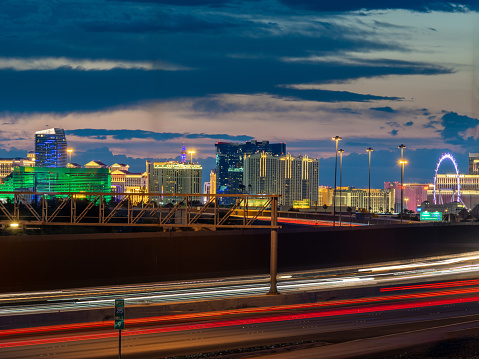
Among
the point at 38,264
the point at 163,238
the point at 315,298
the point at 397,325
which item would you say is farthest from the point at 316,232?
the point at 397,325

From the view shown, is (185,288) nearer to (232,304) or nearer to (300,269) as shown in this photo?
(232,304)

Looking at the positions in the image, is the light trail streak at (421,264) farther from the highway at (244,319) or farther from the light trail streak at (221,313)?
the light trail streak at (221,313)

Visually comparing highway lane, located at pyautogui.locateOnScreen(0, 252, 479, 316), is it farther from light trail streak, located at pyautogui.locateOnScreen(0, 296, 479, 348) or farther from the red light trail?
light trail streak, located at pyautogui.locateOnScreen(0, 296, 479, 348)

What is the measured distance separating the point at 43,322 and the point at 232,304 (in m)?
9.54

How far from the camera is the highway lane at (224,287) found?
118ft

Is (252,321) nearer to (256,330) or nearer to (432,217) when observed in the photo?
(256,330)

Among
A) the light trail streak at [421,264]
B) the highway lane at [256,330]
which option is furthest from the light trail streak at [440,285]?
the light trail streak at [421,264]

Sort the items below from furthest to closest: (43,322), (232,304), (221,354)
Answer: (232,304) < (43,322) < (221,354)

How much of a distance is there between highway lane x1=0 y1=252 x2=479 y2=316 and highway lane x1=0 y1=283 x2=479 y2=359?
6.98 meters

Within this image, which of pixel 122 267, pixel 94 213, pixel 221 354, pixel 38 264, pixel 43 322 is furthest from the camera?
pixel 94 213

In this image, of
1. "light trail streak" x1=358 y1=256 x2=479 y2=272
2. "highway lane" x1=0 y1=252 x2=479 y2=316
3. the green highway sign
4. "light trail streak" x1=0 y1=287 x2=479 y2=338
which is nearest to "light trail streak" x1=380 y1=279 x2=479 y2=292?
"light trail streak" x1=0 y1=287 x2=479 y2=338

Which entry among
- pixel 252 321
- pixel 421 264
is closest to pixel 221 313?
pixel 252 321

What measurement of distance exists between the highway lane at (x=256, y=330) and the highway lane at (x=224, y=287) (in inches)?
275

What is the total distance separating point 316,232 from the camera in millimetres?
57125
